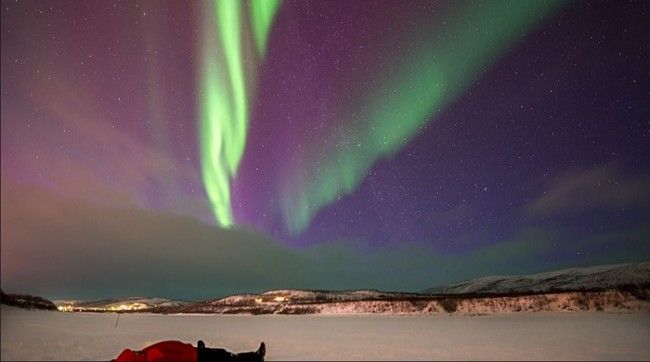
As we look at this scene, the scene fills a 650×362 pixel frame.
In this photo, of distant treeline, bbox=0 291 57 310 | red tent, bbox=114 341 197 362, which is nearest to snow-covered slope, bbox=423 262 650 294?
distant treeline, bbox=0 291 57 310


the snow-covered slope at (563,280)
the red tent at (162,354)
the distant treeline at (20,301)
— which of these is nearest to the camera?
the red tent at (162,354)

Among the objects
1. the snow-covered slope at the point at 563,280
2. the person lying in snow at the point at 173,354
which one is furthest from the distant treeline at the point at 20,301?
the snow-covered slope at the point at 563,280

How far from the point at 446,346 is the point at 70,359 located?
41.5 ft

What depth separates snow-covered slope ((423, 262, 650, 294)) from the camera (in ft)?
348

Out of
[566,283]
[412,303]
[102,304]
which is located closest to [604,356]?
[412,303]

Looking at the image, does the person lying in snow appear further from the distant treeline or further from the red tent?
the distant treeline

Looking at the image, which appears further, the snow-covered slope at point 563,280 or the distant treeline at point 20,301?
the snow-covered slope at point 563,280

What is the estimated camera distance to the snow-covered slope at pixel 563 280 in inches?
4176

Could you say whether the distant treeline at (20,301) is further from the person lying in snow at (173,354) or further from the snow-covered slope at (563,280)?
the snow-covered slope at (563,280)

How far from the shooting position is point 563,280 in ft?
411

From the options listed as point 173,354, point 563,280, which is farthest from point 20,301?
point 563,280

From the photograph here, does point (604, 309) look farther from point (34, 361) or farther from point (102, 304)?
point (102, 304)

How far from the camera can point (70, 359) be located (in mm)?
13258

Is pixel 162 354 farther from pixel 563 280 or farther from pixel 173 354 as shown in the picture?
pixel 563 280
